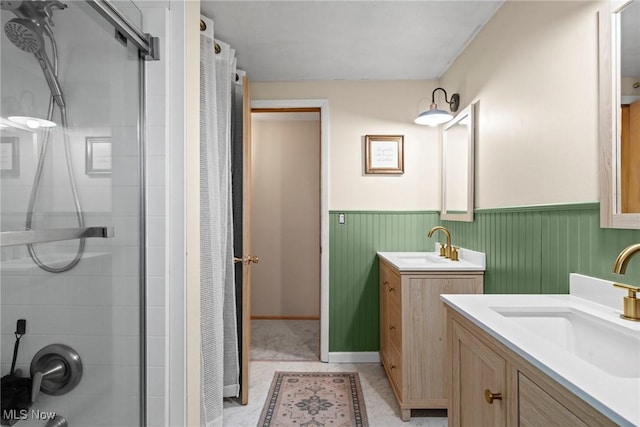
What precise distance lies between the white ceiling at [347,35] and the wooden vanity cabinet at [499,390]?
1.67 m

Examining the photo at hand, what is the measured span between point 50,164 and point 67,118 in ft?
0.49

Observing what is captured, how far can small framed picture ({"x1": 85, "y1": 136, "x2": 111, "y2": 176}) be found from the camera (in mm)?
1116

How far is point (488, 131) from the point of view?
2.14m

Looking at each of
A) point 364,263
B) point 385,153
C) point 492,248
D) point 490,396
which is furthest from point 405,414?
point 385,153

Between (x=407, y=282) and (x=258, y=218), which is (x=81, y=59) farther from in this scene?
(x=258, y=218)

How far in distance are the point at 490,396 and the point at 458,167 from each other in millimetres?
1871

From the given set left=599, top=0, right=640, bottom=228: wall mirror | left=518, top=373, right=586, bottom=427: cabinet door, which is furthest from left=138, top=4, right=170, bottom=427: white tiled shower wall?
left=599, top=0, right=640, bottom=228: wall mirror

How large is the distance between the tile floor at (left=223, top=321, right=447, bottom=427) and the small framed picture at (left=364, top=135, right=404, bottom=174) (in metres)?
1.60

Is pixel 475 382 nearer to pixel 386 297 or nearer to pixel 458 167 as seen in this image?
pixel 386 297

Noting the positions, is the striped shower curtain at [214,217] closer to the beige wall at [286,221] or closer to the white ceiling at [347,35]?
the white ceiling at [347,35]

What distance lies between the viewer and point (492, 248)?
80.9 inches

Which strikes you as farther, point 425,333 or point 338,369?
point 338,369

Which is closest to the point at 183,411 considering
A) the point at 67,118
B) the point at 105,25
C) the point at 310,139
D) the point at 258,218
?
the point at 67,118

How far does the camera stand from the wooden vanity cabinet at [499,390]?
0.71 meters
